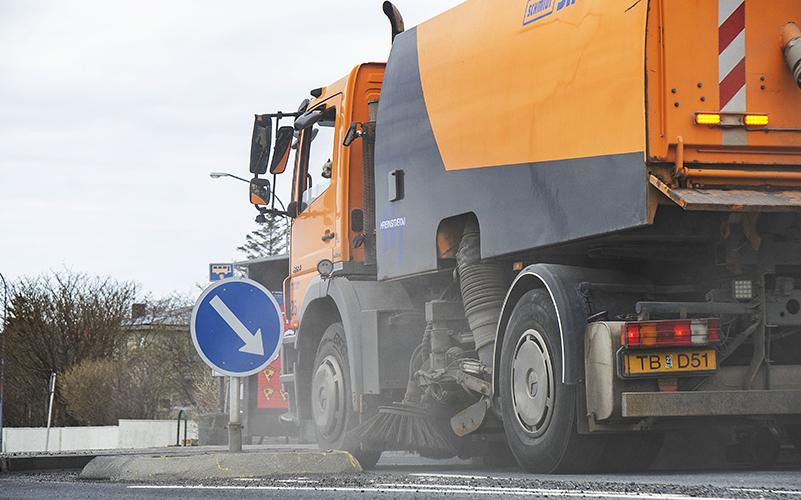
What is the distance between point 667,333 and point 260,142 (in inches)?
238

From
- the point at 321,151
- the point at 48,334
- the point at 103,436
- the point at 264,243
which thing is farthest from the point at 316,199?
the point at 264,243

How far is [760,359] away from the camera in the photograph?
26.3 ft

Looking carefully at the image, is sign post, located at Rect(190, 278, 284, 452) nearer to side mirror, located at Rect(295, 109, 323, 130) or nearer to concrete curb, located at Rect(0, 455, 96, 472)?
side mirror, located at Rect(295, 109, 323, 130)

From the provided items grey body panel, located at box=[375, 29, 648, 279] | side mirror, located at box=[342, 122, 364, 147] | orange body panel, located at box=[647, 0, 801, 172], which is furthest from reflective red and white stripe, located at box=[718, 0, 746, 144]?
side mirror, located at box=[342, 122, 364, 147]

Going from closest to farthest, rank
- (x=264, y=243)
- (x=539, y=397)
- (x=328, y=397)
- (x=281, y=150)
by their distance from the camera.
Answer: (x=539, y=397), (x=328, y=397), (x=281, y=150), (x=264, y=243)

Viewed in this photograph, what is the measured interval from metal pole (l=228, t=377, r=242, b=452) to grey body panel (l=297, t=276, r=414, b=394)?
6.13 feet

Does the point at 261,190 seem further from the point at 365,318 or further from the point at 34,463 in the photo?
the point at 34,463

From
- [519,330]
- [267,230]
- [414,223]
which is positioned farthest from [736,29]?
[267,230]

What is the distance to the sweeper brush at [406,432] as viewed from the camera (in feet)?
35.4

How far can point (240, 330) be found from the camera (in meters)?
9.50

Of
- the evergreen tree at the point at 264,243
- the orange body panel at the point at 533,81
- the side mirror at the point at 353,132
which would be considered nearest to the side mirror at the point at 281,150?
the side mirror at the point at 353,132

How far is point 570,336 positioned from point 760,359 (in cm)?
107

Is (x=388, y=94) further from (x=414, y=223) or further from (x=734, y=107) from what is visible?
(x=734, y=107)

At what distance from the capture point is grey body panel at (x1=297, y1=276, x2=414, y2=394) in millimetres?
11344
